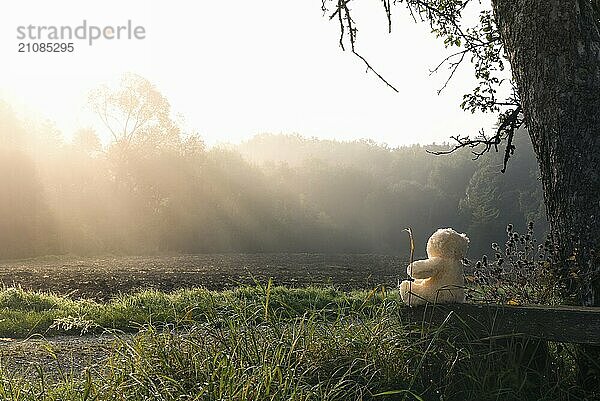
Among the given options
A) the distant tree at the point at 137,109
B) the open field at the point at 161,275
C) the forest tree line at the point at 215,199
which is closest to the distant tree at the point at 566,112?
the open field at the point at 161,275

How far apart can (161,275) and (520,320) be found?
31.0 ft

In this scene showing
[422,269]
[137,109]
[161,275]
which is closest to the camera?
[422,269]

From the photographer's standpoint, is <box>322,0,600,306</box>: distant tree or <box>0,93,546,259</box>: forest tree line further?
<box>0,93,546,259</box>: forest tree line

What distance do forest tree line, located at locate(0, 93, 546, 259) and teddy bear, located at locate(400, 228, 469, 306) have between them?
34.6ft

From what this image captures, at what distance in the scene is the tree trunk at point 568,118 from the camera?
11.5ft

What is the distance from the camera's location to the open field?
33.5 ft

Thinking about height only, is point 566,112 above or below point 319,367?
above

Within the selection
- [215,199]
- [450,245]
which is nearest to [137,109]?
[215,199]

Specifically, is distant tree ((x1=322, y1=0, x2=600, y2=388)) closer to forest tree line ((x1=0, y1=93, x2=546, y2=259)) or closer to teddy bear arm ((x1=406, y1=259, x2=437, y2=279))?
teddy bear arm ((x1=406, y1=259, x2=437, y2=279))

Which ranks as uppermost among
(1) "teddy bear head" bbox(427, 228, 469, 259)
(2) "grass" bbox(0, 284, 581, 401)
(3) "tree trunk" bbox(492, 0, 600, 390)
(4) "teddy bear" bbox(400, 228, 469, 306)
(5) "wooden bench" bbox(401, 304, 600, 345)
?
(3) "tree trunk" bbox(492, 0, 600, 390)

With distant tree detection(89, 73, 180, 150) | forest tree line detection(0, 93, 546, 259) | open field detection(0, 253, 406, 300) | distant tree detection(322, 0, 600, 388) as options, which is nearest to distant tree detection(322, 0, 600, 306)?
distant tree detection(322, 0, 600, 388)

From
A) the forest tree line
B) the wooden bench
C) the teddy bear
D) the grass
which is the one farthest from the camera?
the forest tree line

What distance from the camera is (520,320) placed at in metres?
3.22

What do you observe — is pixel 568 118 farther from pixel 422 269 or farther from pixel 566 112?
pixel 422 269
